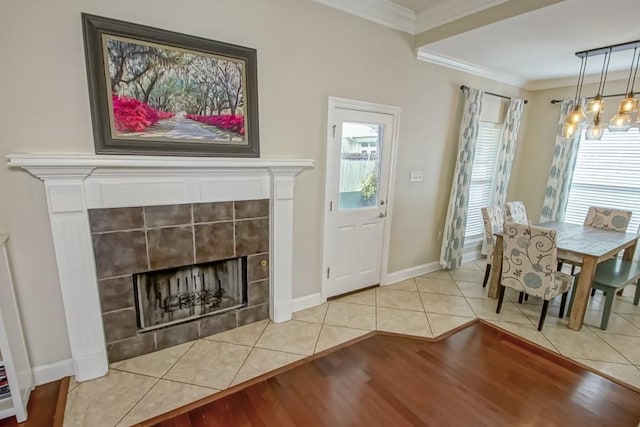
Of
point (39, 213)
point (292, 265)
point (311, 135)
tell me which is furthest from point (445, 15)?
point (39, 213)

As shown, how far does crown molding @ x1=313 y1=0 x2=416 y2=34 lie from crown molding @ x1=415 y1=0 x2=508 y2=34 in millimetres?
93

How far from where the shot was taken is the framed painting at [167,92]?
6.02 feet

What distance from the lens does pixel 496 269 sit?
3.33 metres

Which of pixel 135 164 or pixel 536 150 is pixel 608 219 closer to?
pixel 536 150

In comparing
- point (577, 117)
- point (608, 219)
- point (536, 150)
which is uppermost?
point (577, 117)

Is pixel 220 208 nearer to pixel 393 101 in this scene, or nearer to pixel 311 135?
pixel 311 135

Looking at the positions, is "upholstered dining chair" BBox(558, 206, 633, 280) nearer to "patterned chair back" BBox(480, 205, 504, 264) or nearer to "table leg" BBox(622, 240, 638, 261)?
"table leg" BBox(622, 240, 638, 261)

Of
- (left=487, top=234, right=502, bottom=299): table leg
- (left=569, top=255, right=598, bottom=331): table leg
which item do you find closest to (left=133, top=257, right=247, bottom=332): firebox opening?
(left=487, top=234, right=502, bottom=299): table leg

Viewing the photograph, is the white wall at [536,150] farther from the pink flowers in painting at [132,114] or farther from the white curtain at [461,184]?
the pink flowers in painting at [132,114]

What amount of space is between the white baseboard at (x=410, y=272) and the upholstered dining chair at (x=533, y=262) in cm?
115

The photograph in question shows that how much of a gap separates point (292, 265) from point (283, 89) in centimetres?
153

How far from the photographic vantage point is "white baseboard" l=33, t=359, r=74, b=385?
77.1 inches

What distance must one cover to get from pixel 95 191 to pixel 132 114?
0.54m

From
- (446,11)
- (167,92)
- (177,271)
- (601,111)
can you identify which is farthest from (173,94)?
(601,111)
